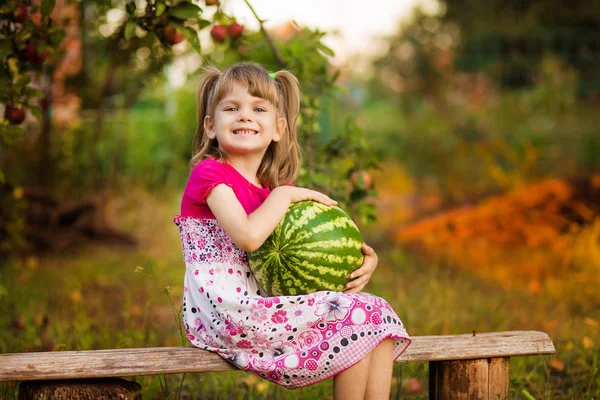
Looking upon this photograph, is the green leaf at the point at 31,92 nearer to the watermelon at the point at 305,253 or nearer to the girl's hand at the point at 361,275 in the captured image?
the watermelon at the point at 305,253

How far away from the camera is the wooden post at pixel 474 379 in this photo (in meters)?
2.74

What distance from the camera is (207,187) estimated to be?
2586 millimetres

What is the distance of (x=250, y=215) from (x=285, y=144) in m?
0.58

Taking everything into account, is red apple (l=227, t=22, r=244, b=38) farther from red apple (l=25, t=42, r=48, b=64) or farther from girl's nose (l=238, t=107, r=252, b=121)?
girl's nose (l=238, t=107, r=252, b=121)

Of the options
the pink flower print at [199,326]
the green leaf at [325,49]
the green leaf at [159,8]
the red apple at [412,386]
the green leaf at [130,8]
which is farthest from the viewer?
the green leaf at [325,49]

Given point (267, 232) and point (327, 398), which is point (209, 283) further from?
point (327, 398)

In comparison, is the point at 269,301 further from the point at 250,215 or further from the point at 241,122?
the point at 241,122

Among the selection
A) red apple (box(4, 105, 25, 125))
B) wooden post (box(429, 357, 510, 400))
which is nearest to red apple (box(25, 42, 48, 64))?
red apple (box(4, 105, 25, 125))

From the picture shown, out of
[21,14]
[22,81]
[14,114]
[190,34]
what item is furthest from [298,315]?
[21,14]

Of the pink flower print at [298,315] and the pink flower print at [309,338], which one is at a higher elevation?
the pink flower print at [298,315]

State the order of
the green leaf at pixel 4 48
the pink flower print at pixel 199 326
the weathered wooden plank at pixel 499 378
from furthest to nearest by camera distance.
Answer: the green leaf at pixel 4 48 → the weathered wooden plank at pixel 499 378 → the pink flower print at pixel 199 326

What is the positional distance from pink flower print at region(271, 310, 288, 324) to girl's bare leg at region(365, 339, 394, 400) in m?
0.34

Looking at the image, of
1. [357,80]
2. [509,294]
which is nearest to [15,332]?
[509,294]

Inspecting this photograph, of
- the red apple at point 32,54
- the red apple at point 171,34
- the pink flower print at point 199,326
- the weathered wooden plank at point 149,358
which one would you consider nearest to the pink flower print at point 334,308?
the weathered wooden plank at point 149,358
